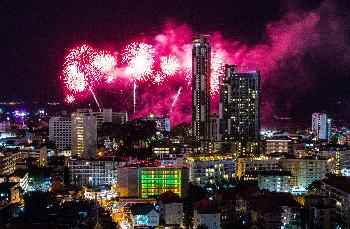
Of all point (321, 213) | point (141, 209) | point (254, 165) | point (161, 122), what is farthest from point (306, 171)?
point (161, 122)

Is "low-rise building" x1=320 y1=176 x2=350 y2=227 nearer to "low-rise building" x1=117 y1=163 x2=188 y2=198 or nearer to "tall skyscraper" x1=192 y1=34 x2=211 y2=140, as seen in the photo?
"low-rise building" x1=117 y1=163 x2=188 y2=198

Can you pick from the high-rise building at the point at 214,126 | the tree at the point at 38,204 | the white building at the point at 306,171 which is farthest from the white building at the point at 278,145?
the tree at the point at 38,204

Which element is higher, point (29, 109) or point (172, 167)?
point (29, 109)

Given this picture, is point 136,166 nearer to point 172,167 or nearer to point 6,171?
point 172,167

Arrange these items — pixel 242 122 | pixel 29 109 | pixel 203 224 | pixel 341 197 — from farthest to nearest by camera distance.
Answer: pixel 29 109, pixel 242 122, pixel 341 197, pixel 203 224

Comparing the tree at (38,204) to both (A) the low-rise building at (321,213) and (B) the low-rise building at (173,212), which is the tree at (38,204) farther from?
(A) the low-rise building at (321,213)

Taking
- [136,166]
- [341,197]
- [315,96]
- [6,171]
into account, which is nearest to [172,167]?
[136,166]

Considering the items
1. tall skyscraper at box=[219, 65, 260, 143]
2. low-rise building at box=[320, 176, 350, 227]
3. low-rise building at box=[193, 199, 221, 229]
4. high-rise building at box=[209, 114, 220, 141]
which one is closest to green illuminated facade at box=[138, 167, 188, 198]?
low-rise building at box=[193, 199, 221, 229]
